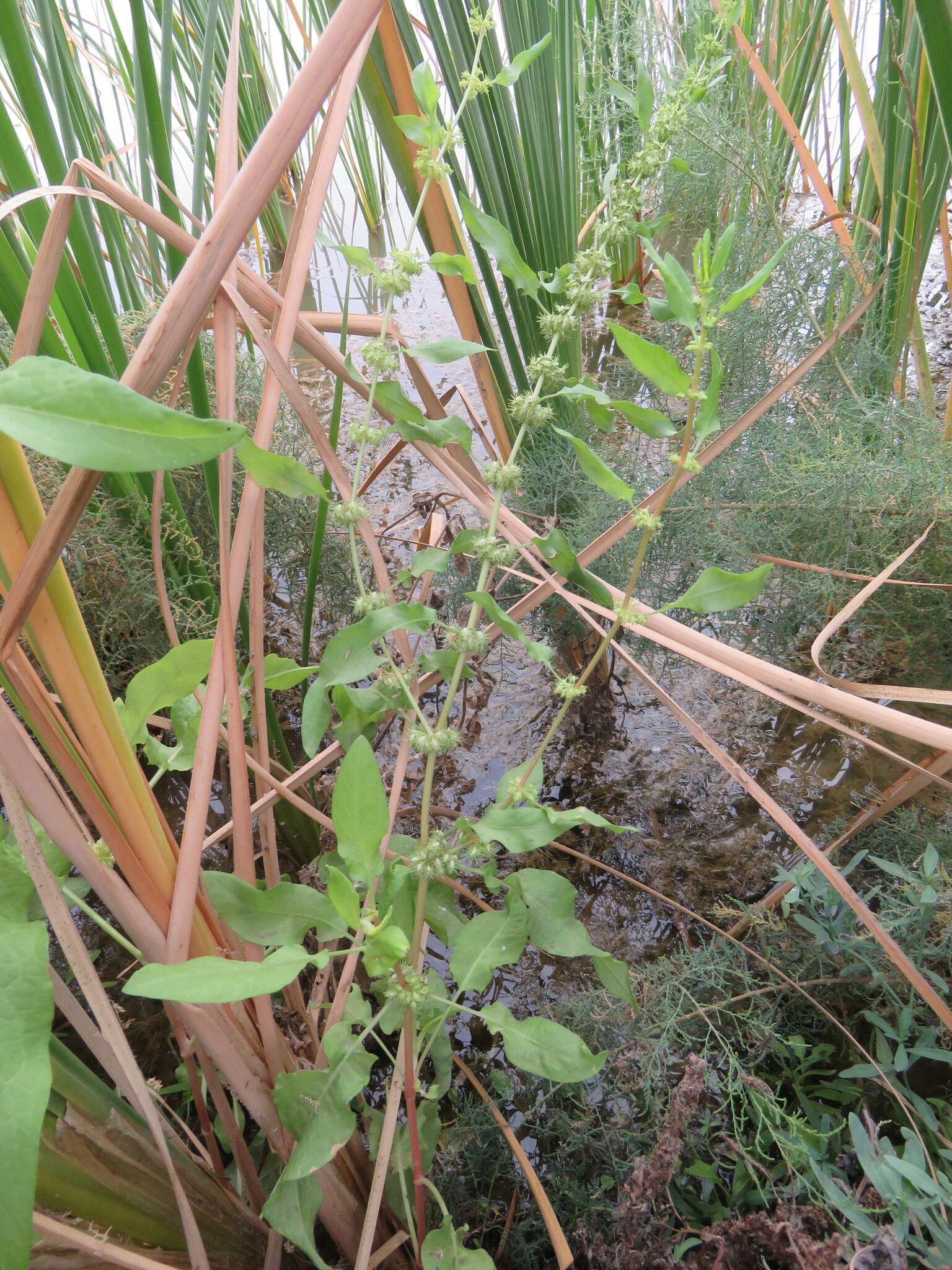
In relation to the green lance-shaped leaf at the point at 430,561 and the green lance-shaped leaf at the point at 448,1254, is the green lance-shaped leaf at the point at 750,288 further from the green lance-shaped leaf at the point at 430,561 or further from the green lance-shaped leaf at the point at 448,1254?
the green lance-shaped leaf at the point at 448,1254

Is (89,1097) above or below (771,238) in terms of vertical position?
below

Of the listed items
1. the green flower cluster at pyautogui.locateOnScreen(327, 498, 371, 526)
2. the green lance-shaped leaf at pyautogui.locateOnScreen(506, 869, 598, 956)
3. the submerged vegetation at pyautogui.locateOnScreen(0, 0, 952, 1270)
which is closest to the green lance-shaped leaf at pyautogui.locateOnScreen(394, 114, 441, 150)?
the submerged vegetation at pyautogui.locateOnScreen(0, 0, 952, 1270)

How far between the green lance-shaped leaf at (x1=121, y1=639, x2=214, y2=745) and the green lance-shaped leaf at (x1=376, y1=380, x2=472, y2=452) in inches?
6.8

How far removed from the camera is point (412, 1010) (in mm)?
458

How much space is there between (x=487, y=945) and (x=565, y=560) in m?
0.24

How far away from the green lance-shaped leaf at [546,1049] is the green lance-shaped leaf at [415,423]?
1.11 ft

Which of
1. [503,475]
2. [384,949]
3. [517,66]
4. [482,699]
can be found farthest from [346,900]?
[482,699]

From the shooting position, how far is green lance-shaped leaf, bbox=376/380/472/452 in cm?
47

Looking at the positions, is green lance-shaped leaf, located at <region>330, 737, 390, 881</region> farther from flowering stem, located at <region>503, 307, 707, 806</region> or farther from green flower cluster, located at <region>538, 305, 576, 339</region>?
green flower cluster, located at <region>538, 305, 576, 339</region>

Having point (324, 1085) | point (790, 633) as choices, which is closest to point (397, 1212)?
point (324, 1085)

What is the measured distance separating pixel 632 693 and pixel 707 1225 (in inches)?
27.1

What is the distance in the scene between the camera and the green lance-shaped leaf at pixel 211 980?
30cm

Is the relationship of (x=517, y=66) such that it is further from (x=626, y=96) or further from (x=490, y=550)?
(x=490, y=550)

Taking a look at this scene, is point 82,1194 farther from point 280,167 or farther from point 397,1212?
point 280,167
